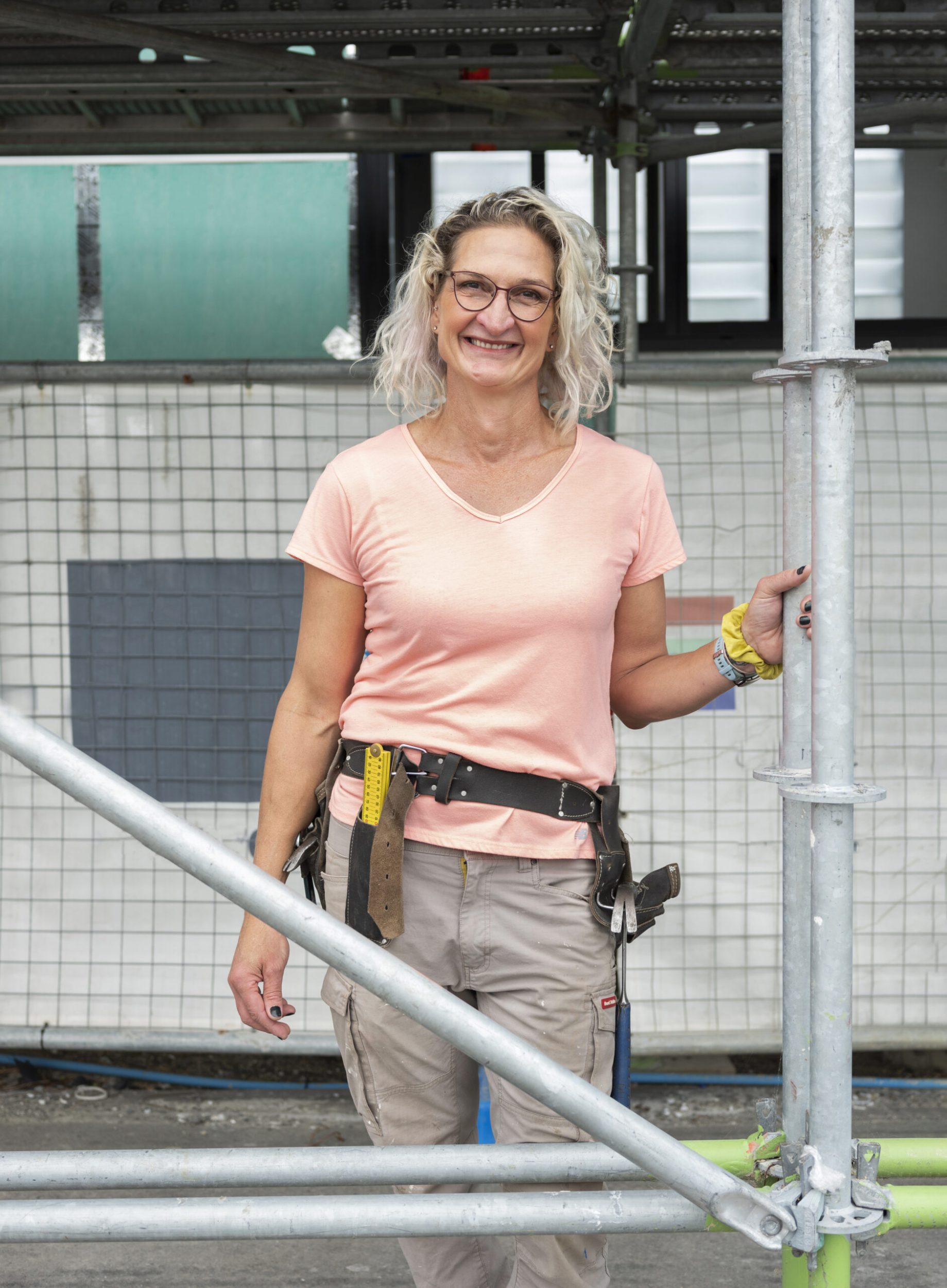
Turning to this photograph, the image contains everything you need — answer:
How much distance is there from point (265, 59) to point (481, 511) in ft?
6.70

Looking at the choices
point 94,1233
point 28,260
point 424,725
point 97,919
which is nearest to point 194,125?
point 28,260

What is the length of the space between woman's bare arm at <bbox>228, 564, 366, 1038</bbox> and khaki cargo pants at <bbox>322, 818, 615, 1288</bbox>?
0.13 meters

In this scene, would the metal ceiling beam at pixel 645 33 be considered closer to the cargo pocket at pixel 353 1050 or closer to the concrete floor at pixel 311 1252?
the cargo pocket at pixel 353 1050

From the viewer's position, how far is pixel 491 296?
2.12m

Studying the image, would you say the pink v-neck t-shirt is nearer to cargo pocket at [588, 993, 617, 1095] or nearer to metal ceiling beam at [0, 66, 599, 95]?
cargo pocket at [588, 993, 617, 1095]

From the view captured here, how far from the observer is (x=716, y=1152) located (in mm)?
1912

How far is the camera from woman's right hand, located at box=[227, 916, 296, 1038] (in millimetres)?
2207

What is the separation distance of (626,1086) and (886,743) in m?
1.98

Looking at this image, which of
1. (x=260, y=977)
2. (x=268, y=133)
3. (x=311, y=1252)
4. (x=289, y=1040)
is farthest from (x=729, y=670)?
(x=268, y=133)

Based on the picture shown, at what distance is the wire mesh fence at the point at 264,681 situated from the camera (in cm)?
388

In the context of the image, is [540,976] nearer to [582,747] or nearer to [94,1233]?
[582,747]

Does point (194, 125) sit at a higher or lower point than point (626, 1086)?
higher

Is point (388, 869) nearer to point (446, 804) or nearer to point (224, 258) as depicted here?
point (446, 804)

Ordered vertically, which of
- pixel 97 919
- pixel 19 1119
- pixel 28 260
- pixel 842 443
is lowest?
pixel 19 1119
